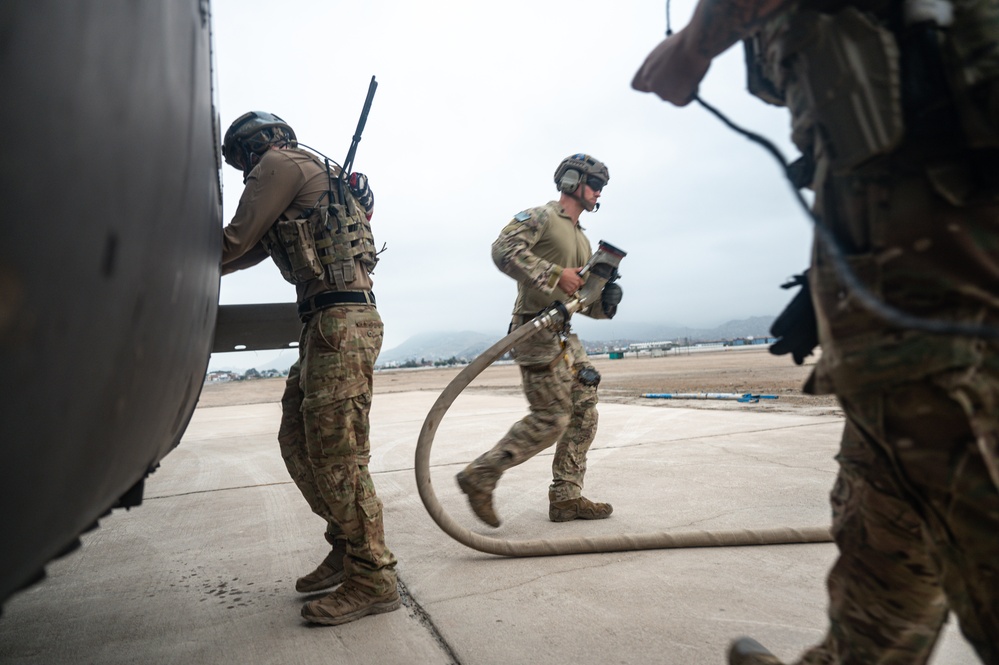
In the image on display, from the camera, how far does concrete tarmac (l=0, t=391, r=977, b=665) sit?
6.21ft

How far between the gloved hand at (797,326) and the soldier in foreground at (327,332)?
1.48m

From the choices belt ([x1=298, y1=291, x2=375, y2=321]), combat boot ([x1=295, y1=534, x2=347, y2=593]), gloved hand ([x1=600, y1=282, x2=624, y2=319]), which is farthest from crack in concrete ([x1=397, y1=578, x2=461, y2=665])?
gloved hand ([x1=600, y1=282, x2=624, y2=319])

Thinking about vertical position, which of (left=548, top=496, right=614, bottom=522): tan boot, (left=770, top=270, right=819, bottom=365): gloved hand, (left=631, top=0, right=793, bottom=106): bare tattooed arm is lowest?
(left=548, top=496, right=614, bottom=522): tan boot

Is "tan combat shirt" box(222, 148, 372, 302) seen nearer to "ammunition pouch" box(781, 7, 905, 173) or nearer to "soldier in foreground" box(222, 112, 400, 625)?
"soldier in foreground" box(222, 112, 400, 625)

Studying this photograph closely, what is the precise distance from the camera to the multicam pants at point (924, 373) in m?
0.89

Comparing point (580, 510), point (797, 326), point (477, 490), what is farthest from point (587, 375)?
point (797, 326)

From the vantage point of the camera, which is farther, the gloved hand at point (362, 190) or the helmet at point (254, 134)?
the gloved hand at point (362, 190)

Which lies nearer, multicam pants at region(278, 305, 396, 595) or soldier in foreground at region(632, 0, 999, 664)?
soldier in foreground at region(632, 0, 999, 664)

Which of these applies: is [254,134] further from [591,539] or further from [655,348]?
[655,348]

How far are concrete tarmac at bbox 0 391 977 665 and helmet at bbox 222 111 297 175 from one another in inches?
65.9

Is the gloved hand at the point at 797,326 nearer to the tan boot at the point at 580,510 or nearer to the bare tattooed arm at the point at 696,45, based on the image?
the bare tattooed arm at the point at 696,45

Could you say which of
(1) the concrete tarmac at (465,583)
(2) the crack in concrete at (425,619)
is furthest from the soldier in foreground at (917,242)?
(2) the crack in concrete at (425,619)

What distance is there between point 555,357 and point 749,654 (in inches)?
70.0

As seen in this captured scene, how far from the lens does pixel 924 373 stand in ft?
3.00
